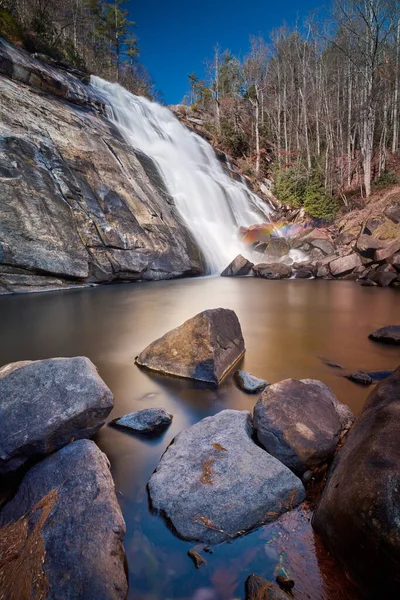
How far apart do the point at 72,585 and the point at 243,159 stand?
30.3 meters

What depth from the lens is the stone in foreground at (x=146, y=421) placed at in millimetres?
3115

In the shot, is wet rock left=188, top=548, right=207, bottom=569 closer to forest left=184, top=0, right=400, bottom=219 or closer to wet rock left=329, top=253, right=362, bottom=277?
wet rock left=329, top=253, right=362, bottom=277

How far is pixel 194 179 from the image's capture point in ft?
63.2

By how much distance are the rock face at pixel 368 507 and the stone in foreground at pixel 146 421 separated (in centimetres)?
166

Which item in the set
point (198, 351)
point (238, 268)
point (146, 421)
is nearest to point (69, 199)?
point (238, 268)

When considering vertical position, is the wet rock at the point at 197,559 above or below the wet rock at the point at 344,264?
below

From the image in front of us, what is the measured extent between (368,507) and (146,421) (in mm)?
2093

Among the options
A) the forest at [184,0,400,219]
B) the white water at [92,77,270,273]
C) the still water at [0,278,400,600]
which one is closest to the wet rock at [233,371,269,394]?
the still water at [0,278,400,600]

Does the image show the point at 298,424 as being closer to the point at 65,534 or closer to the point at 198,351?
the point at 65,534

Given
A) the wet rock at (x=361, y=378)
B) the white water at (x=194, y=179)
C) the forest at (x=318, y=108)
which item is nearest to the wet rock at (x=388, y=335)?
the wet rock at (x=361, y=378)

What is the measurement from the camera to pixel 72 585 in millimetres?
1524

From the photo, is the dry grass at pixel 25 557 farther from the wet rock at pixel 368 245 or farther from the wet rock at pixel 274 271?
the wet rock at pixel 368 245

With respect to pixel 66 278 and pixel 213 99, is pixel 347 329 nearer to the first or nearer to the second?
pixel 66 278

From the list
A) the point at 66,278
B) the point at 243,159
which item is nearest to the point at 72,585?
the point at 66,278
